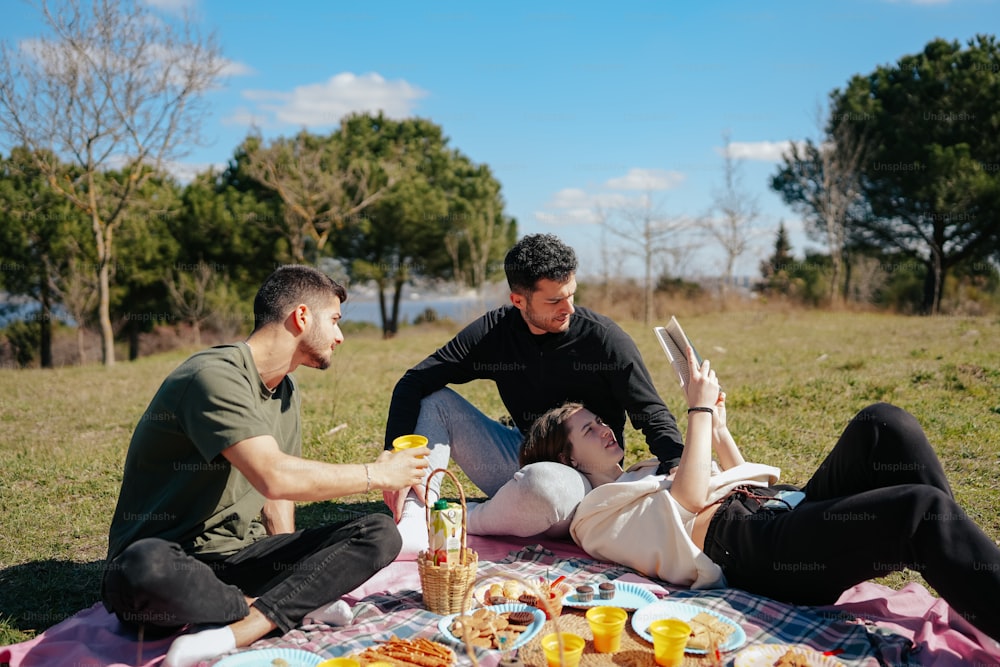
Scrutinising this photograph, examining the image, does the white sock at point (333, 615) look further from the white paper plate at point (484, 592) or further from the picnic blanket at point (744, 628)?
the white paper plate at point (484, 592)

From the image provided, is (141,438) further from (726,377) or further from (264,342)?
(726,377)

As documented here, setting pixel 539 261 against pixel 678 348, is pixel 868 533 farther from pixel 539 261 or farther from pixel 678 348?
pixel 539 261

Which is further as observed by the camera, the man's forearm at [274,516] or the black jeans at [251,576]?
the man's forearm at [274,516]

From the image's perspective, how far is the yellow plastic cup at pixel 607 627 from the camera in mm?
2855

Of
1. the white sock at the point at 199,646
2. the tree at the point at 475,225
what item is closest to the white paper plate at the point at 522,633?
the white sock at the point at 199,646

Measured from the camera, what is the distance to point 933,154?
80.7ft

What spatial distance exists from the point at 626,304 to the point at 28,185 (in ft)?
64.1

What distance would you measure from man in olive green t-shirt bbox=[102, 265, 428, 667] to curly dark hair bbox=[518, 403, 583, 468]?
1.00 metres

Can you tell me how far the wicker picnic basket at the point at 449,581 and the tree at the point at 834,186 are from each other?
2557 cm

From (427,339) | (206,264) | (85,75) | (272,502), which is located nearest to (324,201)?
(206,264)

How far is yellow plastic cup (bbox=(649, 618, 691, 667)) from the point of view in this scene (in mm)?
2719

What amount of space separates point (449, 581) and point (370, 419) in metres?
4.93

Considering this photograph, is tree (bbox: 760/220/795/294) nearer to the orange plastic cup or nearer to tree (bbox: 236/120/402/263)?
tree (bbox: 236/120/402/263)

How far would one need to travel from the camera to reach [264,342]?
3318 millimetres
